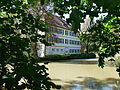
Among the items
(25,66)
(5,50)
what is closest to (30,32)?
(5,50)

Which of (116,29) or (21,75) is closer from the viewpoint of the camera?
(21,75)

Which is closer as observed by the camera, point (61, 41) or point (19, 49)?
point (19, 49)

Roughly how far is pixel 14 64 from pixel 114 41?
1.88 meters

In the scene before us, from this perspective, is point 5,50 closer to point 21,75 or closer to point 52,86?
point 21,75

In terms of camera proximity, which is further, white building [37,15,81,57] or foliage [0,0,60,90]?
white building [37,15,81,57]

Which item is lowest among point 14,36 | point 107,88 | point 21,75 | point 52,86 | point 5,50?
point 107,88

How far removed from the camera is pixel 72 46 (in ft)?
166

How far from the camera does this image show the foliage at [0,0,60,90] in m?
2.32

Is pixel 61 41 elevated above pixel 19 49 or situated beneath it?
elevated above

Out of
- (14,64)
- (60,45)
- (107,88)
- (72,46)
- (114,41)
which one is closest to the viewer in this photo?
(14,64)

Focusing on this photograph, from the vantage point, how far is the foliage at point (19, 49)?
7.60ft

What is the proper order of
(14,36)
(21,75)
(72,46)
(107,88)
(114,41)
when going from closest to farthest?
(21,75) < (14,36) < (114,41) < (107,88) < (72,46)

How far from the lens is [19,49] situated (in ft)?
8.66

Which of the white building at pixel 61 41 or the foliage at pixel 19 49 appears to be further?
the white building at pixel 61 41
